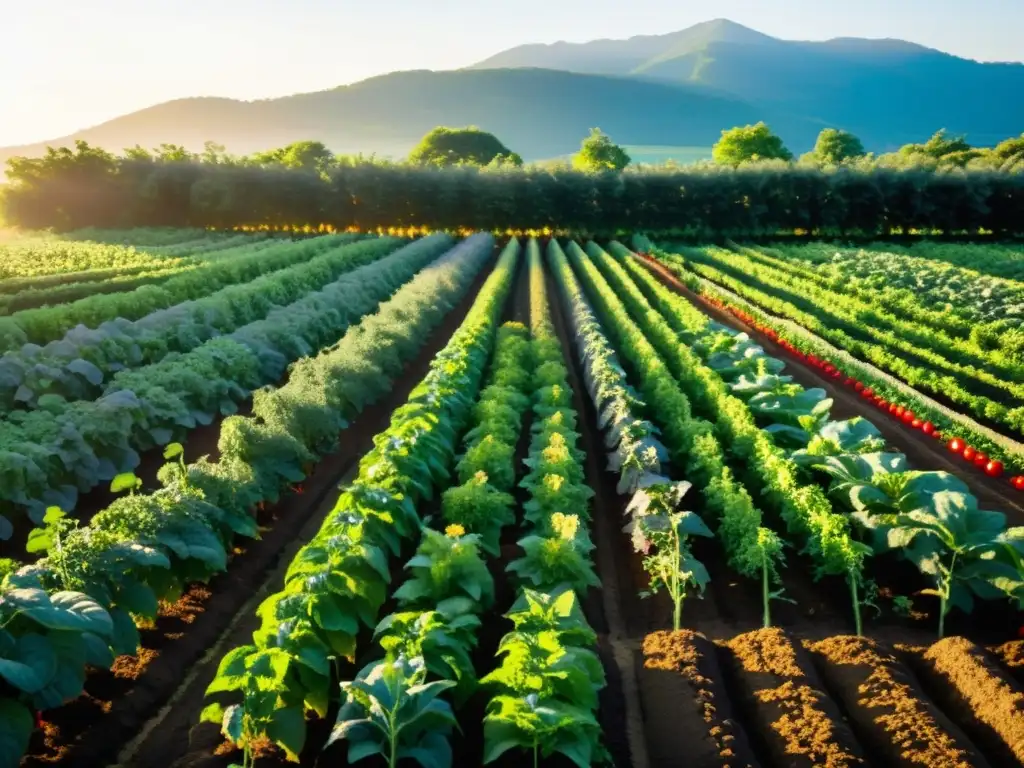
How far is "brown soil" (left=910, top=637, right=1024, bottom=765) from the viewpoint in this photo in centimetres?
480

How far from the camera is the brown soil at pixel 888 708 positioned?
4621 millimetres

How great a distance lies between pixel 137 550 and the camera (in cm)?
595

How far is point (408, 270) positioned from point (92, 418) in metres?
17.5

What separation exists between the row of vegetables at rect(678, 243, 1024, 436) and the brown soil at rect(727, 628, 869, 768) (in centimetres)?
845

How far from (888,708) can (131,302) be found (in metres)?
16.5

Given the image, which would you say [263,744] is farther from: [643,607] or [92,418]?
[92,418]

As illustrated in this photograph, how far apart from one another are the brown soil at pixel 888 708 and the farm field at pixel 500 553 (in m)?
0.02

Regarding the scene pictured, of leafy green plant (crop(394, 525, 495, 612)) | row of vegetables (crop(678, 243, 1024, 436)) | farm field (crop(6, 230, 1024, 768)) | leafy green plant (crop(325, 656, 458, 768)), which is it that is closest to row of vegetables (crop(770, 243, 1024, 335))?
row of vegetables (crop(678, 243, 1024, 436))

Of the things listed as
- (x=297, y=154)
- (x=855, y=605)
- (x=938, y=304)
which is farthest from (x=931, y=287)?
(x=297, y=154)

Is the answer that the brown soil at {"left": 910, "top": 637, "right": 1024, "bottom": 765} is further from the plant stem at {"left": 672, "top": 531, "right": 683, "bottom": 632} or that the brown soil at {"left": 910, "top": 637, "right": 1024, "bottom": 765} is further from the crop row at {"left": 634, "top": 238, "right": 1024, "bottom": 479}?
the crop row at {"left": 634, "top": 238, "right": 1024, "bottom": 479}

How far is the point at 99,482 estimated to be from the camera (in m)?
10.0

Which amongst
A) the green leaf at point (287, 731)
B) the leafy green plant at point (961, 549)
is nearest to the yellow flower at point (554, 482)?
the leafy green plant at point (961, 549)

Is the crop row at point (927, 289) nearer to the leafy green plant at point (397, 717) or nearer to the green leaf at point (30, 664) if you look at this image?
the leafy green plant at point (397, 717)

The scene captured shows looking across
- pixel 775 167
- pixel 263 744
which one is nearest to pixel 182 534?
pixel 263 744
